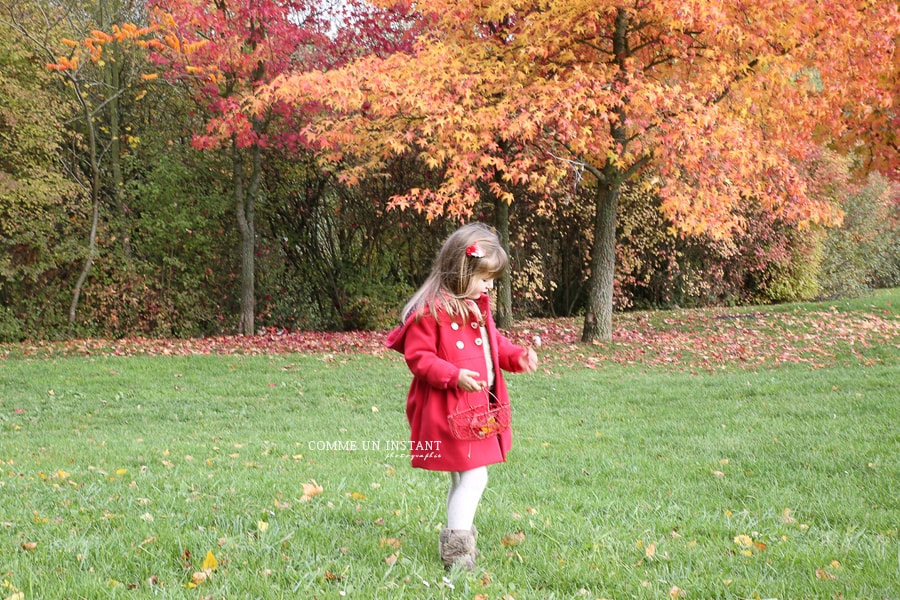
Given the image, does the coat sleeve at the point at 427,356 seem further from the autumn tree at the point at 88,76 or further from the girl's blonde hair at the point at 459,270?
the autumn tree at the point at 88,76

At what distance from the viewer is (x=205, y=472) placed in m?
5.00

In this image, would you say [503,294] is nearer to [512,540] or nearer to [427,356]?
[512,540]

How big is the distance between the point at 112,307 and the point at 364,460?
1034 cm

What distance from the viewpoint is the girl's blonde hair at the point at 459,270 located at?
3.34m

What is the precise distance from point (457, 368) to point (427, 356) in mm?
129

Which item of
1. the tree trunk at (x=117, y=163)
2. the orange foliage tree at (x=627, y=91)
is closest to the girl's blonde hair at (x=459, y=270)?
the orange foliage tree at (x=627, y=91)

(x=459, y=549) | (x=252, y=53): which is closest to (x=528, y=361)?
(x=459, y=549)

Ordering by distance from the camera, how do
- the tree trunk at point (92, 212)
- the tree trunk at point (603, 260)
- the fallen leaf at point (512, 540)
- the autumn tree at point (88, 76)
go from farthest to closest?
the tree trunk at point (92, 212) < the autumn tree at point (88, 76) < the tree trunk at point (603, 260) < the fallen leaf at point (512, 540)

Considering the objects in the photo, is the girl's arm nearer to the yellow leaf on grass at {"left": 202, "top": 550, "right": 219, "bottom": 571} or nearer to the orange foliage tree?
the yellow leaf on grass at {"left": 202, "top": 550, "right": 219, "bottom": 571}

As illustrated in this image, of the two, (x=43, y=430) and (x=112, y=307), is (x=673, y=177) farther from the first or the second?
(x=112, y=307)

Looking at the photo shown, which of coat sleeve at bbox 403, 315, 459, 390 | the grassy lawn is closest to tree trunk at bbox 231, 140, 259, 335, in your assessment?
the grassy lawn

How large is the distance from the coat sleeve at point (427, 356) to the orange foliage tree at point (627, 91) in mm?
6977

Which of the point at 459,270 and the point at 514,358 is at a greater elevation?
the point at 459,270

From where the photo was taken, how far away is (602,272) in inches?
496
